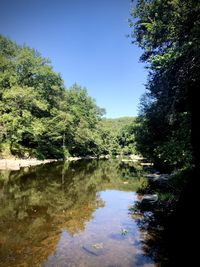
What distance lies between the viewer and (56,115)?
57125 mm

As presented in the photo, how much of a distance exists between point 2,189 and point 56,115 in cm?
3958

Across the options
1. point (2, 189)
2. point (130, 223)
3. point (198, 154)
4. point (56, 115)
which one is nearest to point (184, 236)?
point (130, 223)

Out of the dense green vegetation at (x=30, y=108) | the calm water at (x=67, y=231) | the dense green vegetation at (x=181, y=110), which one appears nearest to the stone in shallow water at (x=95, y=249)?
the calm water at (x=67, y=231)

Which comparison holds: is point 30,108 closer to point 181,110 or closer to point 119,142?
point 181,110

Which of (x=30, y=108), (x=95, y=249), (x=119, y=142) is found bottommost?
(x=95, y=249)

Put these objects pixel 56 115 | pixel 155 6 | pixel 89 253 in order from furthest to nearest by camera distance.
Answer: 1. pixel 56 115
2. pixel 155 6
3. pixel 89 253

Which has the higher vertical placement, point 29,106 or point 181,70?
point 29,106

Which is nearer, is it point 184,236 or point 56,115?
point 184,236

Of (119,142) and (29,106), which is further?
(119,142)

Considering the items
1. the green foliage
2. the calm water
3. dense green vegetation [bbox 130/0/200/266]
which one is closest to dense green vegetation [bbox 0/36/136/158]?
the green foliage

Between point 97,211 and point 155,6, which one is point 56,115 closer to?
point 155,6

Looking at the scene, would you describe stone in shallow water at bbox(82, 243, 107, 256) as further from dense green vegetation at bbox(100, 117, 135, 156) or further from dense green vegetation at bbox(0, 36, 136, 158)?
dense green vegetation at bbox(100, 117, 135, 156)

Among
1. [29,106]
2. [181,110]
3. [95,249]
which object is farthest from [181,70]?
[29,106]

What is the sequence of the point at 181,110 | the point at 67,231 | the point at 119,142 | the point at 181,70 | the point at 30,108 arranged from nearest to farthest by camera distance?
the point at 67,231, the point at 181,70, the point at 181,110, the point at 30,108, the point at 119,142
